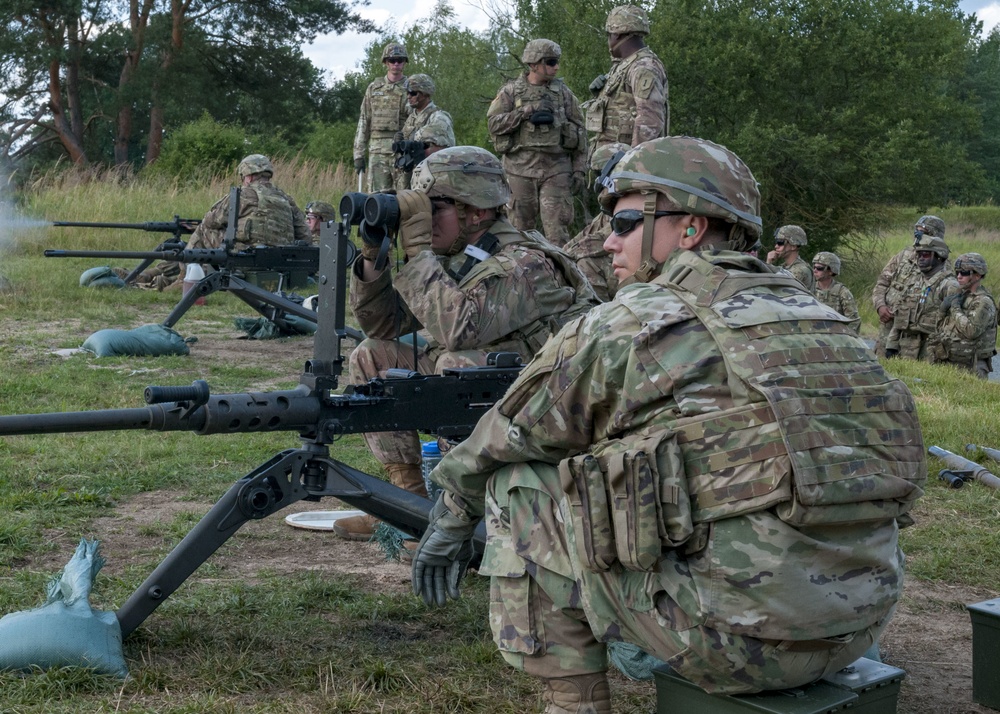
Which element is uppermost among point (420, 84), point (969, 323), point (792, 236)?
point (420, 84)

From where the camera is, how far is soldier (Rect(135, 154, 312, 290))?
11.9 m

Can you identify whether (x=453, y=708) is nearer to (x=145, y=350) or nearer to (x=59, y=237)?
(x=145, y=350)

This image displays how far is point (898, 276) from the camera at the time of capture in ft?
42.6

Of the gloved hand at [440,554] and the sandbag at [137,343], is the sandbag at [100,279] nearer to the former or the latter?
the sandbag at [137,343]

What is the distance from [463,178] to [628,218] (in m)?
1.66

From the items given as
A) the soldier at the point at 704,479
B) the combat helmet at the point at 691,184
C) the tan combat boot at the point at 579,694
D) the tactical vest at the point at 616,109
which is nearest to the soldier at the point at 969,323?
the tactical vest at the point at 616,109

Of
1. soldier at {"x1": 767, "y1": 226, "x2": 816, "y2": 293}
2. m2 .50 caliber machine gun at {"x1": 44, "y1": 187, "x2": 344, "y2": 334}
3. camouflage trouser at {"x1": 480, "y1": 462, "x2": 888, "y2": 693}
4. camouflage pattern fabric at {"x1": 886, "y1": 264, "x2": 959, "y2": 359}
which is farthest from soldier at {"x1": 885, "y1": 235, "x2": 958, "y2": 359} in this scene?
camouflage trouser at {"x1": 480, "y1": 462, "x2": 888, "y2": 693}

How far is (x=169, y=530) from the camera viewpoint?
5.11 m

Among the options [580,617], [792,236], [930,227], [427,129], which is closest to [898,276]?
[930,227]

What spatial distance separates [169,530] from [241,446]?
1741 millimetres

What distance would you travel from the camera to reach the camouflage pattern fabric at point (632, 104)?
9.40 meters

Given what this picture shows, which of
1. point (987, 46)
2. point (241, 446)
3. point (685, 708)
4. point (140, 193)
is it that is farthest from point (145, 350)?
point (987, 46)

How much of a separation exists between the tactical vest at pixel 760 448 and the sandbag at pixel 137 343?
7667 mm

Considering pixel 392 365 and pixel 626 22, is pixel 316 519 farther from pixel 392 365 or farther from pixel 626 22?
pixel 626 22
